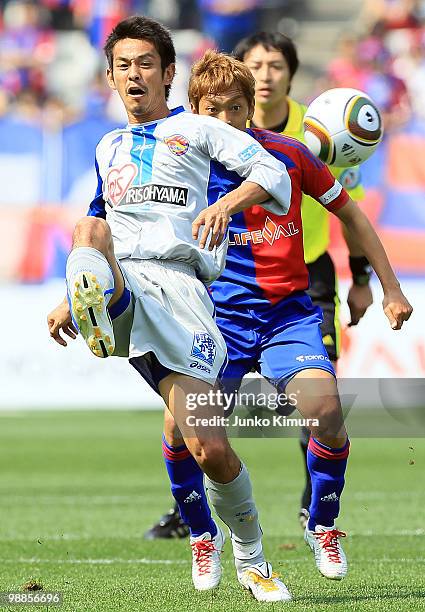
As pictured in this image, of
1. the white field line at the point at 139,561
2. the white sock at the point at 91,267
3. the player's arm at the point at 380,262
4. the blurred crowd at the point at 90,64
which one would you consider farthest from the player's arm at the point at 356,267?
the blurred crowd at the point at 90,64

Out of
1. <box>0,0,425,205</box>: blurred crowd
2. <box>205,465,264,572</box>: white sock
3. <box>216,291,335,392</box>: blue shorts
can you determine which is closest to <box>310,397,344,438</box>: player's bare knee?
<box>216,291,335,392</box>: blue shorts

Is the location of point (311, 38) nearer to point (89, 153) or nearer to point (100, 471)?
point (89, 153)

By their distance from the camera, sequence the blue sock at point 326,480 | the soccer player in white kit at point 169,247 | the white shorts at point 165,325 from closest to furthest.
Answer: the soccer player in white kit at point 169,247 → the white shorts at point 165,325 → the blue sock at point 326,480

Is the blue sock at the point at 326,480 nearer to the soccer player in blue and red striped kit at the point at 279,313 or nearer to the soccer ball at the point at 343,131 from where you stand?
the soccer player in blue and red striped kit at the point at 279,313

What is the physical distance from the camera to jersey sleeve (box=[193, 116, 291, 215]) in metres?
4.67

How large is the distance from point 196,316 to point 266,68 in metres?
2.87

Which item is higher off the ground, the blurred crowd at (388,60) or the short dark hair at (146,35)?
the short dark hair at (146,35)

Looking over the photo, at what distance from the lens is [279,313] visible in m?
5.70

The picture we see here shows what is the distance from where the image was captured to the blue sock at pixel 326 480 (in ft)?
18.0

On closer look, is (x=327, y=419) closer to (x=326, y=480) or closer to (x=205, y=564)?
(x=326, y=480)

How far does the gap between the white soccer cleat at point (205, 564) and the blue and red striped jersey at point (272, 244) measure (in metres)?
1.17

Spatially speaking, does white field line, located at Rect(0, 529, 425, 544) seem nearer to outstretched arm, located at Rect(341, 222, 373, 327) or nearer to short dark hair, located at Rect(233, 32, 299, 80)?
outstretched arm, located at Rect(341, 222, 373, 327)

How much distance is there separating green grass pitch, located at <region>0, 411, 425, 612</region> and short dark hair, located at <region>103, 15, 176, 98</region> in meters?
2.13

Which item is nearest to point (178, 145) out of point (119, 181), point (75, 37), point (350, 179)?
point (119, 181)
